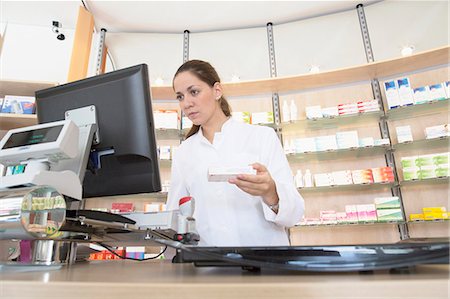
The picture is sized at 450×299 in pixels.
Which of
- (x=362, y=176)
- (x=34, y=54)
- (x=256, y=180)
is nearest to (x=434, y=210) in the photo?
(x=362, y=176)

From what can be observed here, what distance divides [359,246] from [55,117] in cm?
98

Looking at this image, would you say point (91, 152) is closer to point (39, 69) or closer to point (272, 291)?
point (272, 291)

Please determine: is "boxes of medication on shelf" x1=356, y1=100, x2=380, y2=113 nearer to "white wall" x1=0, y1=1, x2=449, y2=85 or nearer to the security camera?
"white wall" x1=0, y1=1, x2=449, y2=85

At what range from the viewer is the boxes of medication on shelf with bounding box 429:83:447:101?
103 inches

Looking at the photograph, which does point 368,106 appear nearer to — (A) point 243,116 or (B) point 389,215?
(B) point 389,215

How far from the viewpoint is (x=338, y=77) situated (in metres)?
2.97

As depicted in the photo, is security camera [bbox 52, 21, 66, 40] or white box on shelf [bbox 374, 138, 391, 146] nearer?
white box on shelf [bbox 374, 138, 391, 146]

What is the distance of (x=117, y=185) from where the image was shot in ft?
3.08

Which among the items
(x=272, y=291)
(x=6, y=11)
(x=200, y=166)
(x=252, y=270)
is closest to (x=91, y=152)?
(x=200, y=166)

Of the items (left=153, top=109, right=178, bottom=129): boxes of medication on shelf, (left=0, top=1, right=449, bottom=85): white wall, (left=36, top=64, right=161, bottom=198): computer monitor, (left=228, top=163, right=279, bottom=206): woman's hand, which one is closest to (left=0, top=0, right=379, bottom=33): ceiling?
(left=0, top=1, right=449, bottom=85): white wall

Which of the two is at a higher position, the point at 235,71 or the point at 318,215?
the point at 235,71

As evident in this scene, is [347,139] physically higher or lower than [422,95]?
lower

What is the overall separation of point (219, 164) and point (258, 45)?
2596mm

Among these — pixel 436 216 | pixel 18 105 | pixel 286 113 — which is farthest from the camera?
pixel 286 113
